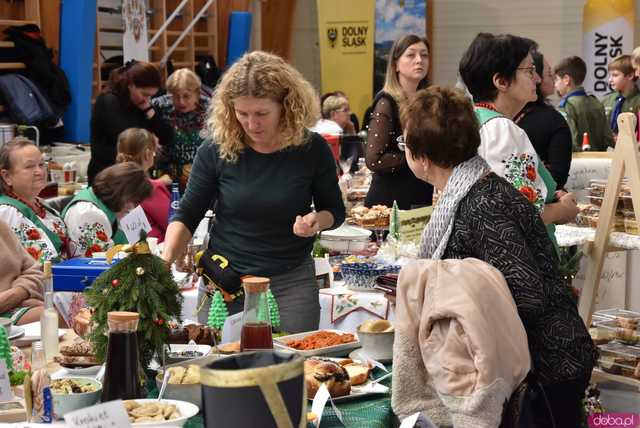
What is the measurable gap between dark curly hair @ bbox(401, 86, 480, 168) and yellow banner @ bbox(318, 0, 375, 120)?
8360 mm

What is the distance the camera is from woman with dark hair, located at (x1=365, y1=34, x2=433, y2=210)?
407 cm

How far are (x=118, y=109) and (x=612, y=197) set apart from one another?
3.46 m

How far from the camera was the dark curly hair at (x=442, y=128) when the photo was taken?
6.89 ft

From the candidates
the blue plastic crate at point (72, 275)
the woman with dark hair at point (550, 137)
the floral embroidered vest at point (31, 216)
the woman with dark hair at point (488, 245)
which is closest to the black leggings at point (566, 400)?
the woman with dark hair at point (488, 245)

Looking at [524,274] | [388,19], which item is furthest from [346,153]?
[388,19]

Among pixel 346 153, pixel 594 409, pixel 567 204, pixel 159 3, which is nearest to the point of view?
pixel 567 204

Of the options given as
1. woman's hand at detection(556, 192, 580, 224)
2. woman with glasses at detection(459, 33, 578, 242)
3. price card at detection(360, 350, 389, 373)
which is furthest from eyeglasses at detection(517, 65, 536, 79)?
price card at detection(360, 350, 389, 373)

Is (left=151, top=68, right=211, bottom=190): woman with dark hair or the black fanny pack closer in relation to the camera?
the black fanny pack

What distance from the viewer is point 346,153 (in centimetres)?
593

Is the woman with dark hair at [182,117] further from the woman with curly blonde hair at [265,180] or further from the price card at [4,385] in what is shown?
the price card at [4,385]

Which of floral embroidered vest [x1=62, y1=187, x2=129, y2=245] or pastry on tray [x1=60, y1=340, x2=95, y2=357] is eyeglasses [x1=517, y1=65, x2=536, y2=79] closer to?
pastry on tray [x1=60, y1=340, x2=95, y2=357]

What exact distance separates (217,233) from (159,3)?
7.33 meters

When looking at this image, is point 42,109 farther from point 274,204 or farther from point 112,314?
point 112,314

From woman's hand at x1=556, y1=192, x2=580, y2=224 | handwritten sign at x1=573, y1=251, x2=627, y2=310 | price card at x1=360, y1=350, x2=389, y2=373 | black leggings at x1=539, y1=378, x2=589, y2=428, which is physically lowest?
handwritten sign at x1=573, y1=251, x2=627, y2=310
